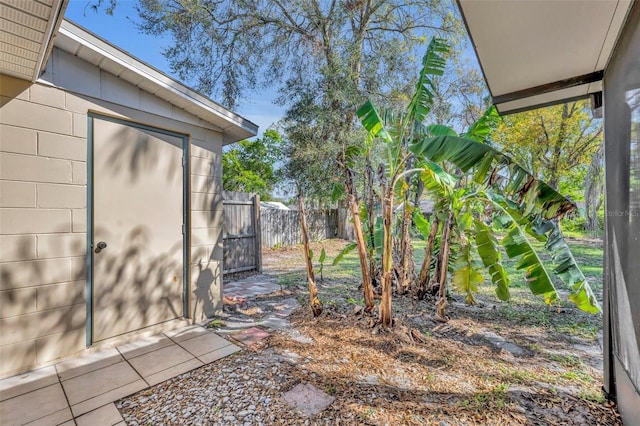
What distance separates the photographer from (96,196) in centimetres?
295

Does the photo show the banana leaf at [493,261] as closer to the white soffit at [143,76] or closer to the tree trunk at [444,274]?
the tree trunk at [444,274]

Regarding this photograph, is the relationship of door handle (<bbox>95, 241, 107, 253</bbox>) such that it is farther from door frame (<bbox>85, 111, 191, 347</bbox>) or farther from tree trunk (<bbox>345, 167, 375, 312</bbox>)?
tree trunk (<bbox>345, 167, 375, 312</bbox>)

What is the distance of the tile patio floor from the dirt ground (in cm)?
89

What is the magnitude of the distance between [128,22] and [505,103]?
8823 mm

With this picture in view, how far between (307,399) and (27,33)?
3389 millimetres

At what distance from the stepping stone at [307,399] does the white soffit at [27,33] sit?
3161 millimetres

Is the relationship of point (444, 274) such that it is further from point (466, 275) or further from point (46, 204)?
point (46, 204)

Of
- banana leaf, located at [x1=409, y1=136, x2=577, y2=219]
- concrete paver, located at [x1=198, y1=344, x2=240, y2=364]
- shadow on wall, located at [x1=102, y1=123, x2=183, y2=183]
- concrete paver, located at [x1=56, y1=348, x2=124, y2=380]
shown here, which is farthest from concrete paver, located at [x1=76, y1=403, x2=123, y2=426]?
banana leaf, located at [x1=409, y1=136, x2=577, y2=219]

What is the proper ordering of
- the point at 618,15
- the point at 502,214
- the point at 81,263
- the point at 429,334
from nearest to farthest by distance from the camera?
the point at 618,15 → the point at 81,263 → the point at 429,334 → the point at 502,214

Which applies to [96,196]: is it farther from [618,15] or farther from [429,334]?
[618,15]

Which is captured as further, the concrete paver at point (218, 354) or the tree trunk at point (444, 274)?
the tree trunk at point (444, 274)

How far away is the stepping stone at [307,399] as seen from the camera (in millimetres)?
2084

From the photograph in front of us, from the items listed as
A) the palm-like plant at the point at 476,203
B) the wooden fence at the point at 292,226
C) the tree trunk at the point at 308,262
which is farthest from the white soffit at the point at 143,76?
the wooden fence at the point at 292,226

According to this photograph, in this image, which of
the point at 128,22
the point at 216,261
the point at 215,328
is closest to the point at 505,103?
the point at 216,261
